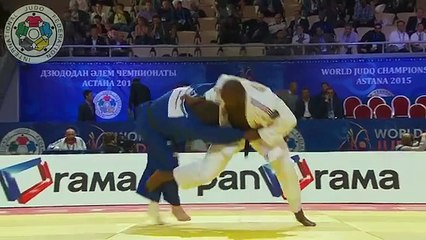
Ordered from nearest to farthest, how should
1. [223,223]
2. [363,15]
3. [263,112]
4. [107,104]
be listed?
1. [263,112]
2. [223,223]
3. [107,104]
4. [363,15]

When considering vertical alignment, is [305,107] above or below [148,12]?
below

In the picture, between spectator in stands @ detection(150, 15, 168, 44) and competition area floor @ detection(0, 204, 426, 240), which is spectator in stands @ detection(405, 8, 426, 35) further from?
competition area floor @ detection(0, 204, 426, 240)

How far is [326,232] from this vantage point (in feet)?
20.6

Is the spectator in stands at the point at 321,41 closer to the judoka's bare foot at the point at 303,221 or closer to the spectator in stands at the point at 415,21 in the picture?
the spectator in stands at the point at 415,21

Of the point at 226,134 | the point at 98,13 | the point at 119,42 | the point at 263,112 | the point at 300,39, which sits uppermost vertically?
the point at 98,13

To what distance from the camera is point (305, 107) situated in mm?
12969

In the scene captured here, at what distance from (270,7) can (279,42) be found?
2.05m

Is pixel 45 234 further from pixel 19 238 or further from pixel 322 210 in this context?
pixel 322 210

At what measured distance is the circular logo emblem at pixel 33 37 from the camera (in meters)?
14.4

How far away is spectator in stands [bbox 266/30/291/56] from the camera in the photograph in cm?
1464

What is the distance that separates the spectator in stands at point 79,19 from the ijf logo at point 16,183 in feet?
21.1

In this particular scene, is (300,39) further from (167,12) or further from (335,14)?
(167,12)

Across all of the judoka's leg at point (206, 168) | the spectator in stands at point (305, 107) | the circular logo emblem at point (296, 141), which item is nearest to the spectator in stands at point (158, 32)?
the spectator in stands at point (305, 107)

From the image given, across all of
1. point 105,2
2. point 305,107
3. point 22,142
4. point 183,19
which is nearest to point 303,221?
point 305,107
